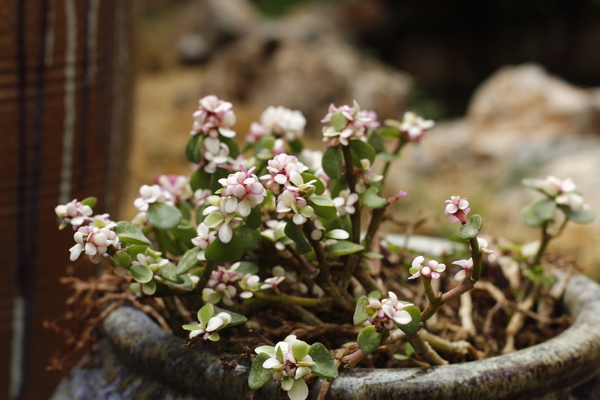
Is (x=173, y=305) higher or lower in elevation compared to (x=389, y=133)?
lower

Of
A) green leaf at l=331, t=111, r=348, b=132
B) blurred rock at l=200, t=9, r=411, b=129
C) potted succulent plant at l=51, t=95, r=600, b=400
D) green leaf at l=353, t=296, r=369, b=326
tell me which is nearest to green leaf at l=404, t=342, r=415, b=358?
potted succulent plant at l=51, t=95, r=600, b=400

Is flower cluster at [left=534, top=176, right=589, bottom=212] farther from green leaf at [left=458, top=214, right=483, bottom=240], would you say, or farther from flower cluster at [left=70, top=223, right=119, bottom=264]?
flower cluster at [left=70, top=223, right=119, bottom=264]

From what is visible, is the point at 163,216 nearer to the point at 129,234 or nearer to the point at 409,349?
the point at 129,234

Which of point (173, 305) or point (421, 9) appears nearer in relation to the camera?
point (173, 305)

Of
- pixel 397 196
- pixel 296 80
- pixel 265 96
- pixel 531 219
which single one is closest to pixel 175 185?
pixel 397 196

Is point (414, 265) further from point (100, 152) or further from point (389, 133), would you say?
point (100, 152)

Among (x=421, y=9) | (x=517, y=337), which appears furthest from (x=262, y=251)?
(x=421, y=9)
